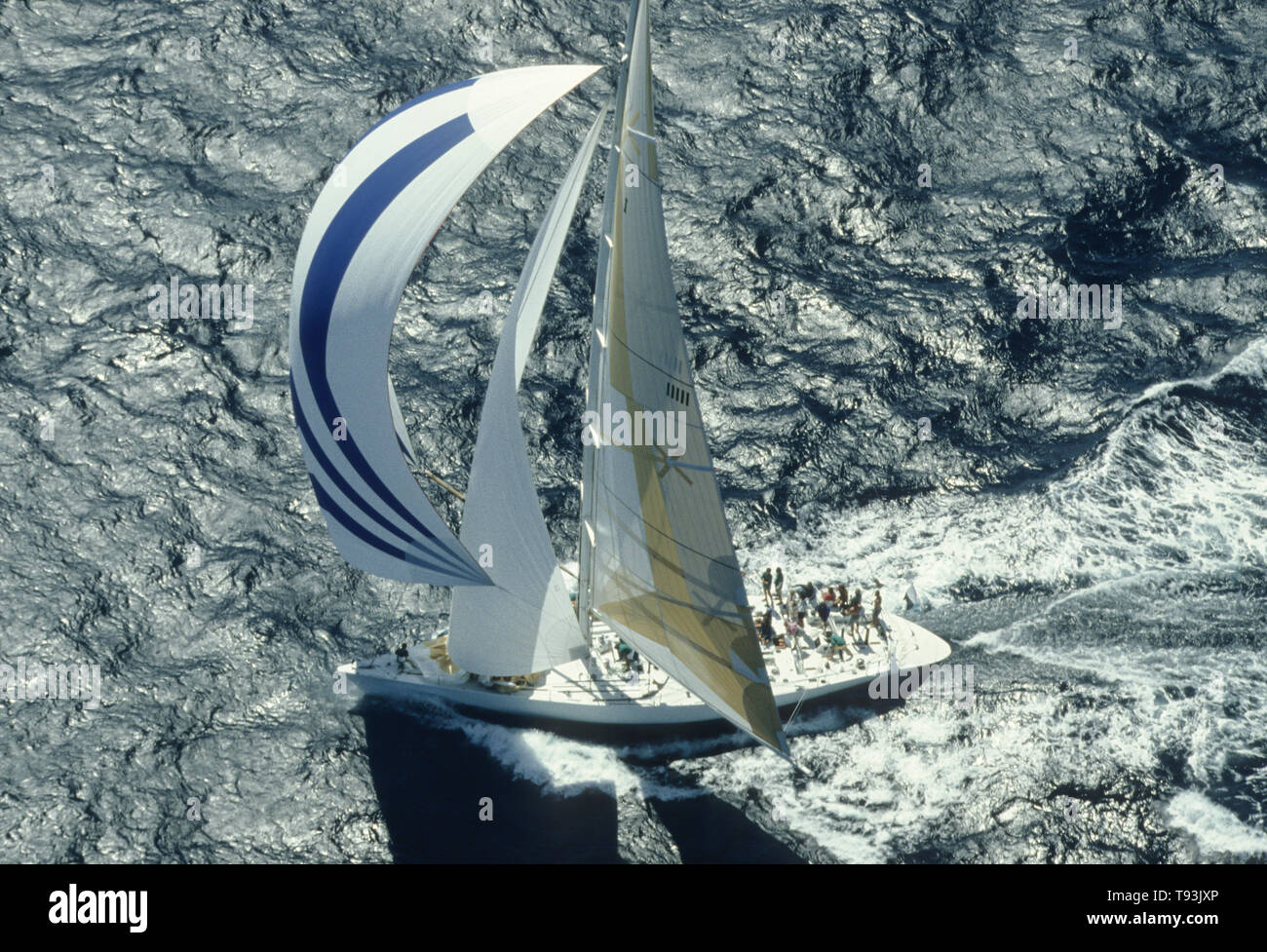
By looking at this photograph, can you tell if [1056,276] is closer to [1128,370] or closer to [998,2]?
[1128,370]

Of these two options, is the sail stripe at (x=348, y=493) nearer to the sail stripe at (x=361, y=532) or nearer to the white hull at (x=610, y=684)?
the sail stripe at (x=361, y=532)

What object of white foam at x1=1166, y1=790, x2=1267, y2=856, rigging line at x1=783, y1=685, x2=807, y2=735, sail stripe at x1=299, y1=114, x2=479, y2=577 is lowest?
white foam at x1=1166, y1=790, x2=1267, y2=856

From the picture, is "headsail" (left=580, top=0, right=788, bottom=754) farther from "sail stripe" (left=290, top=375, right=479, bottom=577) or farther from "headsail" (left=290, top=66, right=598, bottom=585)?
"sail stripe" (left=290, top=375, right=479, bottom=577)

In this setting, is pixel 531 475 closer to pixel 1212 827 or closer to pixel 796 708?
pixel 796 708

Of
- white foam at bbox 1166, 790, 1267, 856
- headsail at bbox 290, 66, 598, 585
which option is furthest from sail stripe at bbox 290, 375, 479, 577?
white foam at bbox 1166, 790, 1267, 856

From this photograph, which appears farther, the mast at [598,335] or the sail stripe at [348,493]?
the sail stripe at [348,493]

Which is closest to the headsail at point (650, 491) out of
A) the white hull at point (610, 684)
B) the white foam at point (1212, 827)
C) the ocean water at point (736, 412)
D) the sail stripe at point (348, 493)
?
the white hull at point (610, 684)
